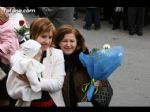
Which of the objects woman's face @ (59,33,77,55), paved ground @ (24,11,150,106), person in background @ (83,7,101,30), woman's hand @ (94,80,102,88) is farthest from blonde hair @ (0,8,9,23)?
person in background @ (83,7,101,30)

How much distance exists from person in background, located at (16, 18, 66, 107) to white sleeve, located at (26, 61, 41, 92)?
5 centimetres

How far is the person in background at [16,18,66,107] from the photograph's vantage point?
3.82 meters

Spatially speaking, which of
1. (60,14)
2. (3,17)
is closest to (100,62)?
(3,17)

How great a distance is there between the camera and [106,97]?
4039 mm

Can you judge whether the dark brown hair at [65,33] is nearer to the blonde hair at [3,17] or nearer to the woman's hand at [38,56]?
the woman's hand at [38,56]

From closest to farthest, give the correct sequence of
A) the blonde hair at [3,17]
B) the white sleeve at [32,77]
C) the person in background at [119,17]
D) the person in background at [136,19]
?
1. the white sleeve at [32,77]
2. the blonde hair at [3,17]
3. the person in background at [136,19]
4. the person in background at [119,17]

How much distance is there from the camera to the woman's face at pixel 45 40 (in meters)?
3.95

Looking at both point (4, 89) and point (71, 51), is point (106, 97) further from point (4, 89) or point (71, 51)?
point (4, 89)

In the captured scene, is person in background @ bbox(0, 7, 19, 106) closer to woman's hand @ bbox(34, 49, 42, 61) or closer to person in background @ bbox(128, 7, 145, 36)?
woman's hand @ bbox(34, 49, 42, 61)

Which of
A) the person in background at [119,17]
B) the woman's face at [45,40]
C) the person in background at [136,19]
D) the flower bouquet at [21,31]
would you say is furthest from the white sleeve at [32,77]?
the person in background at [119,17]

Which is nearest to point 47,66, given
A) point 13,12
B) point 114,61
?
point 114,61

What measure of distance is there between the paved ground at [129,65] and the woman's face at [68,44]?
5.46 feet

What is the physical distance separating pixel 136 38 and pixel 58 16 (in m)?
3.17

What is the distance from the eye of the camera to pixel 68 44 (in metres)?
4.04
